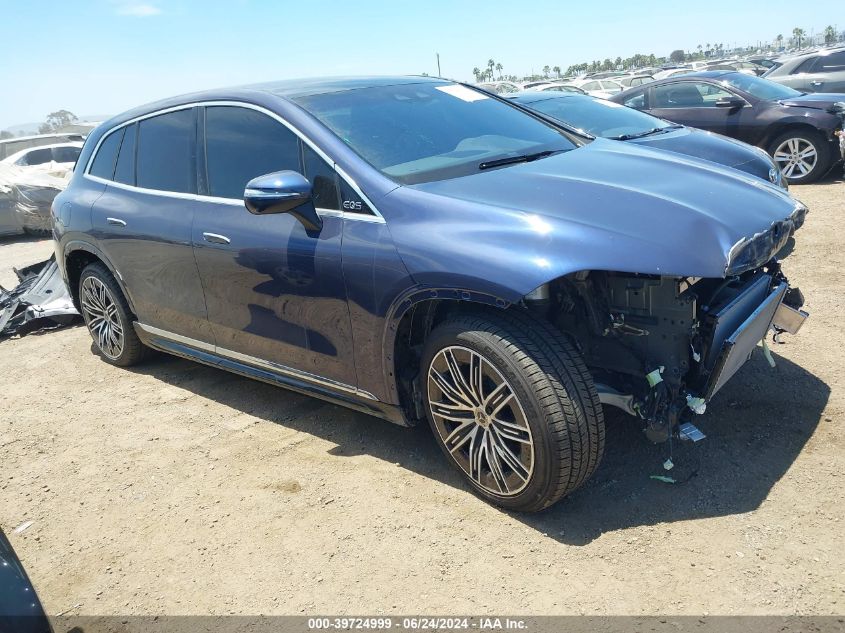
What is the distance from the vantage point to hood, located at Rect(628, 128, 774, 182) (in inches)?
253

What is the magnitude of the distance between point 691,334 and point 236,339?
2.40 m

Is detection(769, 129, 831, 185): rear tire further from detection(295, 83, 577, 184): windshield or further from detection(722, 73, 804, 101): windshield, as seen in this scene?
detection(295, 83, 577, 184): windshield

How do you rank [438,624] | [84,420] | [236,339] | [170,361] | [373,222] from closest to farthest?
[438,624], [373,222], [236,339], [84,420], [170,361]

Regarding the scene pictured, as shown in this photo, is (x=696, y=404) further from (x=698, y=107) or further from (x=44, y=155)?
(x=44, y=155)

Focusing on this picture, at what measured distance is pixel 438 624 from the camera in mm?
2459

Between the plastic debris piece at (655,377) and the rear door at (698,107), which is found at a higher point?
the rear door at (698,107)

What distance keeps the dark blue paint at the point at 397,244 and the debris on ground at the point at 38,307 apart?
284cm

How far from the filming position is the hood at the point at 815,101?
30.2 feet

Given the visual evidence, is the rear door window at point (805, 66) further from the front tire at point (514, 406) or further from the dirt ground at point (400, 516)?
the front tire at point (514, 406)

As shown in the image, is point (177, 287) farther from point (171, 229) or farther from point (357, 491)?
point (357, 491)

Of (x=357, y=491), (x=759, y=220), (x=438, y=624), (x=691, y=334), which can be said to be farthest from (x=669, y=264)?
(x=357, y=491)

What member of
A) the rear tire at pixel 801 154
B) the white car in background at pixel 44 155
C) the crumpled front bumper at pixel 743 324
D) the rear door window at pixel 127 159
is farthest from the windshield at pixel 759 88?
the white car in background at pixel 44 155

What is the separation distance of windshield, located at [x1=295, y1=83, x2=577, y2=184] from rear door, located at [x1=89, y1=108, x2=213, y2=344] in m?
1.00

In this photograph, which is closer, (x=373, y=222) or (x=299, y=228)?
(x=373, y=222)
